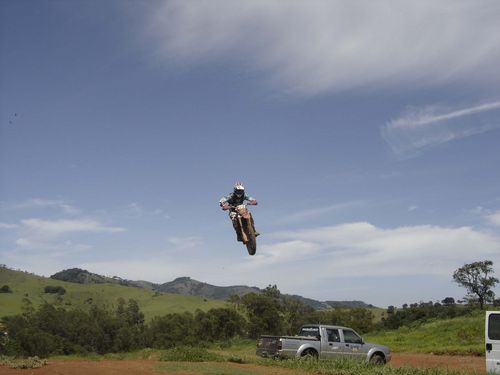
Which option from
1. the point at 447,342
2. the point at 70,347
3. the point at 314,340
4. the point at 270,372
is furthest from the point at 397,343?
the point at 70,347

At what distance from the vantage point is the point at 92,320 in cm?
5834

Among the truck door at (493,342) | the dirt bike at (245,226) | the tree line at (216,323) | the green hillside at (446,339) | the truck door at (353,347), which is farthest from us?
the tree line at (216,323)

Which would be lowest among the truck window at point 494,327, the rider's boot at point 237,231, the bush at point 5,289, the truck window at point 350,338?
the truck window at point 350,338

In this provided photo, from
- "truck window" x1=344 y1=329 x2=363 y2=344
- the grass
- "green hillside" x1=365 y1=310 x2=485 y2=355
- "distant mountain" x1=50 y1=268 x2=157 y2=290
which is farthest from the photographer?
"distant mountain" x1=50 y1=268 x2=157 y2=290

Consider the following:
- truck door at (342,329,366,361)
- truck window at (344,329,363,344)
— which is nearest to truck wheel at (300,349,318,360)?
truck door at (342,329,366,361)

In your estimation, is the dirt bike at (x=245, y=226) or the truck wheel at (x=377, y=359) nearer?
the dirt bike at (x=245, y=226)

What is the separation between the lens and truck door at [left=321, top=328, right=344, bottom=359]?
813 inches

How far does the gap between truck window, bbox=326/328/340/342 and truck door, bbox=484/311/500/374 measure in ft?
24.0

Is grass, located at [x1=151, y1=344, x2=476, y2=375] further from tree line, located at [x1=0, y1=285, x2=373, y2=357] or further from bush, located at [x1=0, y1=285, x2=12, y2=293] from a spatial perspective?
bush, located at [x1=0, y1=285, x2=12, y2=293]

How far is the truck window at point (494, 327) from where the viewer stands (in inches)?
572

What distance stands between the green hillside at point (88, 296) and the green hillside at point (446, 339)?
6542 cm

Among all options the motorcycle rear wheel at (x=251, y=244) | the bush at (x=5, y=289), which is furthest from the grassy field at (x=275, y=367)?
the bush at (x=5, y=289)

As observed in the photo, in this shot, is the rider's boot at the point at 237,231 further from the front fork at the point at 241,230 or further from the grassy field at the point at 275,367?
the grassy field at the point at 275,367

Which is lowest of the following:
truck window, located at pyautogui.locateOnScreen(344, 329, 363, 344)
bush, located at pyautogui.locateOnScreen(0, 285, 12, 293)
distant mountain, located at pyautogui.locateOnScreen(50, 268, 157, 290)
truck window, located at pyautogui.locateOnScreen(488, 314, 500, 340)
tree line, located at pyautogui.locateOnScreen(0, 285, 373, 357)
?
tree line, located at pyautogui.locateOnScreen(0, 285, 373, 357)
